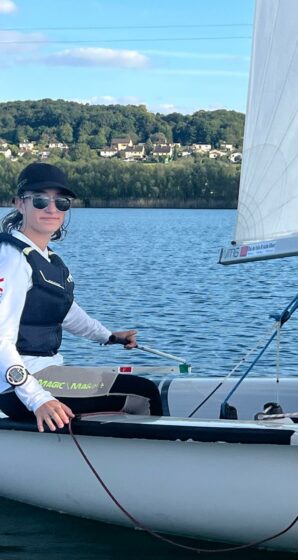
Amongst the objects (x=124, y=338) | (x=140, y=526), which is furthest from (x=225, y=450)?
(x=124, y=338)

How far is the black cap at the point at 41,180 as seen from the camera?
472 centimetres

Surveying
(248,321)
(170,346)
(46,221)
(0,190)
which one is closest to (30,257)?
(46,221)

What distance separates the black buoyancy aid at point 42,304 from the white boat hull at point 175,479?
0.40 metres

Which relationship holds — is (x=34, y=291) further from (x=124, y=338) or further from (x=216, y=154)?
(x=216, y=154)

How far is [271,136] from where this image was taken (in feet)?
17.4

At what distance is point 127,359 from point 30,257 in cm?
594

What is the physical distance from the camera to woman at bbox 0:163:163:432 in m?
4.51

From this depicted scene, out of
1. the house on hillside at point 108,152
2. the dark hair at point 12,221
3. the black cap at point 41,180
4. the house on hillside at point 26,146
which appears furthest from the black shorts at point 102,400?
the house on hillside at point 26,146

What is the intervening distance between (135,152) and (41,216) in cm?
11302

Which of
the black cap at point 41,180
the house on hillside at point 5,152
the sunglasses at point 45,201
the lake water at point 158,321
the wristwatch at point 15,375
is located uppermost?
the black cap at point 41,180

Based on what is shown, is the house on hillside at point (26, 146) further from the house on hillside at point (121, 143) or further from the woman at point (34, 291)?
the woman at point (34, 291)

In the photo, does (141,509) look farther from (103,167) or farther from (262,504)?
(103,167)

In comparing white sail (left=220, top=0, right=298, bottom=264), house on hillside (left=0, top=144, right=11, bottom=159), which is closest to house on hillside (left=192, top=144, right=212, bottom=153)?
house on hillside (left=0, top=144, right=11, bottom=159)

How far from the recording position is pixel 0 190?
84688 mm
